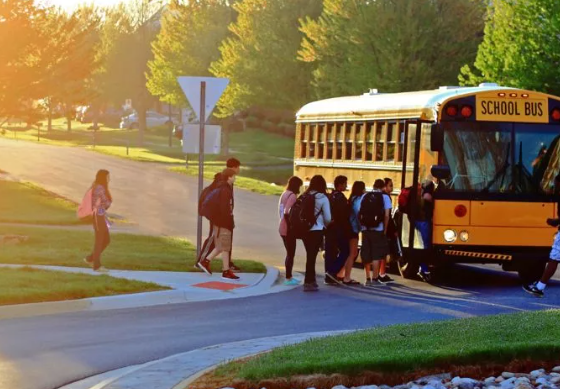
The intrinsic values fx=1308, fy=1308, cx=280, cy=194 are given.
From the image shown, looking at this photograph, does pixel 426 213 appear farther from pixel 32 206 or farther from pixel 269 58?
pixel 269 58

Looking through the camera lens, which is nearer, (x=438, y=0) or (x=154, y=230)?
(x=154, y=230)

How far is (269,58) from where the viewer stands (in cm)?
6278

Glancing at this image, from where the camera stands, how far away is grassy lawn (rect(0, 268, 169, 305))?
51.9ft

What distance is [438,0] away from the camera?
52.6m

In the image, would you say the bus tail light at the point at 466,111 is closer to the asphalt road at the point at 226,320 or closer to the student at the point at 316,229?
the student at the point at 316,229

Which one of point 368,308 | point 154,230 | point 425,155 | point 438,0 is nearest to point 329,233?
point 425,155

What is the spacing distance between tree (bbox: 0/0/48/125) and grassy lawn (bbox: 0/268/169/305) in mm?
25719

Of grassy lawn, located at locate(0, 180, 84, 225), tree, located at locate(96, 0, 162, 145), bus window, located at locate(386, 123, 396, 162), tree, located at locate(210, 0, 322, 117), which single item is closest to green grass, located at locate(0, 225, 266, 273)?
bus window, located at locate(386, 123, 396, 162)

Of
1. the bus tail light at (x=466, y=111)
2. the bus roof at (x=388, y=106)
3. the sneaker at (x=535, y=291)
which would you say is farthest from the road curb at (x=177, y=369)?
the bus roof at (x=388, y=106)

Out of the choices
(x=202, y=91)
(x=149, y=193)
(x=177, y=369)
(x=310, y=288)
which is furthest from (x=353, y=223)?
(x=149, y=193)

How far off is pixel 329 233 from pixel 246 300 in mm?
3066

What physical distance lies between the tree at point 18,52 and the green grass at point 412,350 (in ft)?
110

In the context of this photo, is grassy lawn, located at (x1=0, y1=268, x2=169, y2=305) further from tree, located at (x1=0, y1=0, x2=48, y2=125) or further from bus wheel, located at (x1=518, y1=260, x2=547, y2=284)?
tree, located at (x1=0, y1=0, x2=48, y2=125)

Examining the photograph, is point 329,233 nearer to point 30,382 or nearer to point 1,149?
point 30,382
